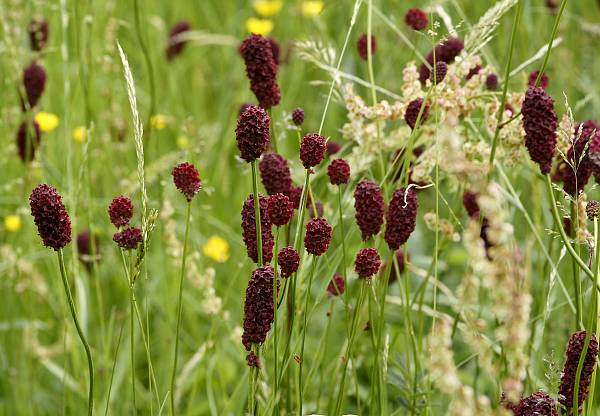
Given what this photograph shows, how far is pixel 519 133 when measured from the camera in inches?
58.1

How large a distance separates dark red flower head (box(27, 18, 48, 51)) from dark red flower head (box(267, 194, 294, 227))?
4.09ft

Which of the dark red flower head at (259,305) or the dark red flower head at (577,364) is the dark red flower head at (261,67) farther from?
the dark red flower head at (577,364)

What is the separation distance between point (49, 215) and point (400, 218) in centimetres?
49

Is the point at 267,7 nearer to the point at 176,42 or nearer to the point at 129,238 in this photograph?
the point at 176,42

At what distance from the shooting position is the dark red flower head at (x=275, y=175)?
4.36ft

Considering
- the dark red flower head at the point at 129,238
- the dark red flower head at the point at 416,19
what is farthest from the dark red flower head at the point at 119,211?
the dark red flower head at the point at 416,19

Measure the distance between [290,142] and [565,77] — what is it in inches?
41.3

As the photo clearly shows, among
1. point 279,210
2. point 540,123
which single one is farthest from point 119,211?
point 540,123

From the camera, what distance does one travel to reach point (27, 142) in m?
2.02

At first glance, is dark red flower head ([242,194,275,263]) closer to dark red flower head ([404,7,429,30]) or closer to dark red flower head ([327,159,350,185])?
dark red flower head ([327,159,350,185])

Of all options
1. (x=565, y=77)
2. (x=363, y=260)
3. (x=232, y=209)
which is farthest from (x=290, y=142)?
(x=363, y=260)

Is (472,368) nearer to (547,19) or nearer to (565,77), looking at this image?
(565,77)

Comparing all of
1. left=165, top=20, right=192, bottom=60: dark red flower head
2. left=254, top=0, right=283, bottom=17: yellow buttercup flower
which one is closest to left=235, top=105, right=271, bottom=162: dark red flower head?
left=165, top=20, right=192, bottom=60: dark red flower head

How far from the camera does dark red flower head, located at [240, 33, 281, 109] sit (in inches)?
53.8
